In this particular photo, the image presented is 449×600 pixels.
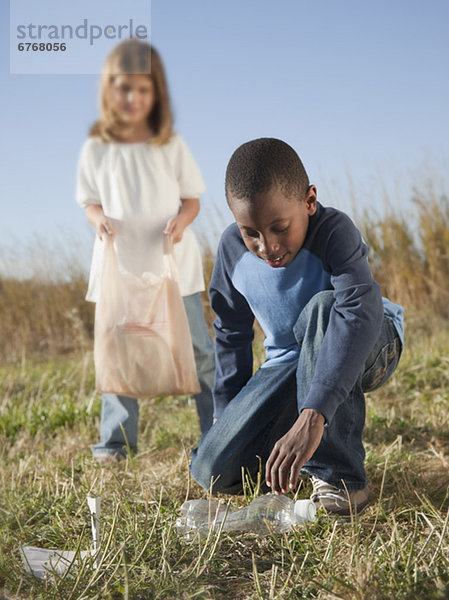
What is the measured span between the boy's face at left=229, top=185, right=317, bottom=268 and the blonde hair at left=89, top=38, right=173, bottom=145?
1.17 meters

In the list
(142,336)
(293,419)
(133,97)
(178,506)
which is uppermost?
(133,97)

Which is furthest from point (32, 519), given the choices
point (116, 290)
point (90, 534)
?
point (116, 290)

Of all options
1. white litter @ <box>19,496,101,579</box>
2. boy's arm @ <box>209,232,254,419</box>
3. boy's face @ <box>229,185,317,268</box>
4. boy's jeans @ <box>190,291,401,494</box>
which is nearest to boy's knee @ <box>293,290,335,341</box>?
boy's jeans @ <box>190,291,401,494</box>

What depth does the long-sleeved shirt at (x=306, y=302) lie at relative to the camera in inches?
67.8

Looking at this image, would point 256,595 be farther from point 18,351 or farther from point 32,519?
point 18,351

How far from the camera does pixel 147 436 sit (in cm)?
322

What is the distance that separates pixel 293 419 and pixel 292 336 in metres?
0.27

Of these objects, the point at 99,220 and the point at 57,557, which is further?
the point at 99,220

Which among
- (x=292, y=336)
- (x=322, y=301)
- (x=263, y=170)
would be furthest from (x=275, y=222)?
(x=292, y=336)

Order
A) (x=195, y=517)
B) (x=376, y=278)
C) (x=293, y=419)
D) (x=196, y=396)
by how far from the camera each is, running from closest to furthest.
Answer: (x=195, y=517) → (x=293, y=419) → (x=196, y=396) → (x=376, y=278)

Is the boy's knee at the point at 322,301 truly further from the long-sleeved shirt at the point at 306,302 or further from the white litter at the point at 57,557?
the white litter at the point at 57,557

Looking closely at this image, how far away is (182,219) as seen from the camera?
9.29ft

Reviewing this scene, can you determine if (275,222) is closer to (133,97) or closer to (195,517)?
(195,517)

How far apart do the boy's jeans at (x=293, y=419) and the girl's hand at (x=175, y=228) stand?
0.89 m
